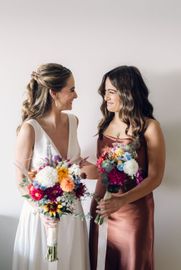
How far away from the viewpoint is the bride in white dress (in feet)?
6.64

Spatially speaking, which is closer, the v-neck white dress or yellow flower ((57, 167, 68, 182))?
yellow flower ((57, 167, 68, 182))

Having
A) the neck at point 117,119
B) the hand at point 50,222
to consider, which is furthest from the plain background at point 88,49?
the hand at point 50,222

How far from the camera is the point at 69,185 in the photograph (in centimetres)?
173

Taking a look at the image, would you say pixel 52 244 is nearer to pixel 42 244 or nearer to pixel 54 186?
pixel 42 244

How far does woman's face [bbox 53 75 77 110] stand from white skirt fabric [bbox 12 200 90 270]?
0.56 m

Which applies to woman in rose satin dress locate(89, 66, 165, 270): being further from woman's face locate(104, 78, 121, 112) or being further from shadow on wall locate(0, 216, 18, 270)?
shadow on wall locate(0, 216, 18, 270)

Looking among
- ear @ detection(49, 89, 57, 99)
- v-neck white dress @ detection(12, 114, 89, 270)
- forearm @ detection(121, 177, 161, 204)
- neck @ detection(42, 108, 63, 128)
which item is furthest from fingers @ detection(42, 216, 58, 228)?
ear @ detection(49, 89, 57, 99)

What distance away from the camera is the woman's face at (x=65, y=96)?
2.07 meters

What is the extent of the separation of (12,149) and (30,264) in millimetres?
738

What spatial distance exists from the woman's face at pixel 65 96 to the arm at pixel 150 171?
465mm

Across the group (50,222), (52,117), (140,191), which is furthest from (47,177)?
(140,191)

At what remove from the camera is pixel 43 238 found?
6.89 ft


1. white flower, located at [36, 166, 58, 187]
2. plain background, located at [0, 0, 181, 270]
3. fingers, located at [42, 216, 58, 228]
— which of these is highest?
plain background, located at [0, 0, 181, 270]

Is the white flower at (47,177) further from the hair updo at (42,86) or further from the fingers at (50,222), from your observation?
the hair updo at (42,86)
